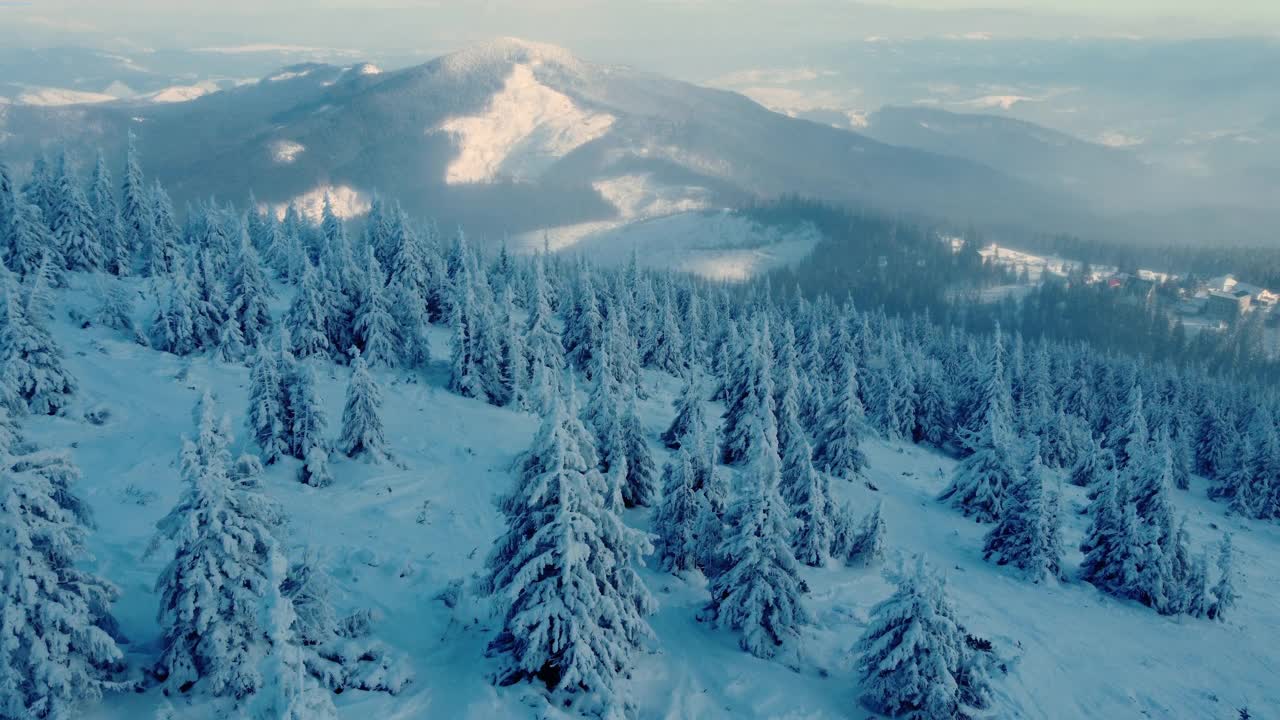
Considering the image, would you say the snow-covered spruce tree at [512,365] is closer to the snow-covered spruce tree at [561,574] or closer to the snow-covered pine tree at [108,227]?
the snow-covered spruce tree at [561,574]

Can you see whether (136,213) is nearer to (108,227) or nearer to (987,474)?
(108,227)

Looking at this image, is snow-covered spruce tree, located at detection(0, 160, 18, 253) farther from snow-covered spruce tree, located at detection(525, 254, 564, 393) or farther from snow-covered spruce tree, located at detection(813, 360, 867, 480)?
snow-covered spruce tree, located at detection(813, 360, 867, 480)

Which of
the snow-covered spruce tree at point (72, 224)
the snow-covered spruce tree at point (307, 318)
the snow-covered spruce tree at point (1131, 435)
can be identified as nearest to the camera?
the snow-covered spruce tree at point (307, 318)

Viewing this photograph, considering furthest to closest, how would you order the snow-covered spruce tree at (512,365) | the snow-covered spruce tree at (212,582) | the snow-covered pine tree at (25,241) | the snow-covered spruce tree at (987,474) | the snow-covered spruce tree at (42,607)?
the snow-covered pine tree at (25,241)
the snow-covered spruce tree at (512,365)
the snow-covered spruce tree at (987,474)
the snow-covered spruce tree at (212,582)
the snow-covered spruce tree at (42,607)

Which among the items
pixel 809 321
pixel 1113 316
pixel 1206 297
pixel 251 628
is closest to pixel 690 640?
pixel 251 628

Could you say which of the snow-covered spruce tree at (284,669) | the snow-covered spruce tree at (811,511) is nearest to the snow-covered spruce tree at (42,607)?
the snow-covered spruce tree at (284,669)
